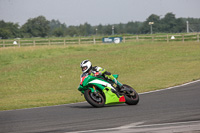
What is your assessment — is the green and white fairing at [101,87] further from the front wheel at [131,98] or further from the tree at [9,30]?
the tree at [9,30]

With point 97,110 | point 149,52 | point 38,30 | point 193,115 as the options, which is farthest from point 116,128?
point 38,30

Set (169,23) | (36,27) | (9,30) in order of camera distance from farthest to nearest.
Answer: (169,23), (36,27), (9,30)

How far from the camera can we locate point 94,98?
1091 cm

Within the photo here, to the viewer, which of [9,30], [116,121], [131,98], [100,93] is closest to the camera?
[116,121]

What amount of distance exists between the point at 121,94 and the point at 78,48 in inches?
1552

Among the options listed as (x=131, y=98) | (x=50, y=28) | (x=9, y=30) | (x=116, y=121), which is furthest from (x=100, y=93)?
(x=50, y=28)

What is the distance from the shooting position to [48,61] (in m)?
39.1

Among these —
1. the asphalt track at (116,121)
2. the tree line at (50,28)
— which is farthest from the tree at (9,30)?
the asphalt track at (116,121)

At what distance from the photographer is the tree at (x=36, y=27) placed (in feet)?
388

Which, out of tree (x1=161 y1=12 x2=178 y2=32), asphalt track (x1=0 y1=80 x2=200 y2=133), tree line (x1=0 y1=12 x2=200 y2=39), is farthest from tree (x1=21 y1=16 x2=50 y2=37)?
asphalt track (x1=0 y1=80 x2=200 y2=133)

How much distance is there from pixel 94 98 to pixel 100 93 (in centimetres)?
27

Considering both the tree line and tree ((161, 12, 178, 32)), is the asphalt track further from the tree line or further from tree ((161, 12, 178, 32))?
tree ((161, 12, 178, 32))

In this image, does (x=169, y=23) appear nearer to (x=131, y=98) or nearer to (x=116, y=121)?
(x=131, y=98)

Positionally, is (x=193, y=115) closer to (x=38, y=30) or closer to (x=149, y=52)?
(x=149, y=52)
